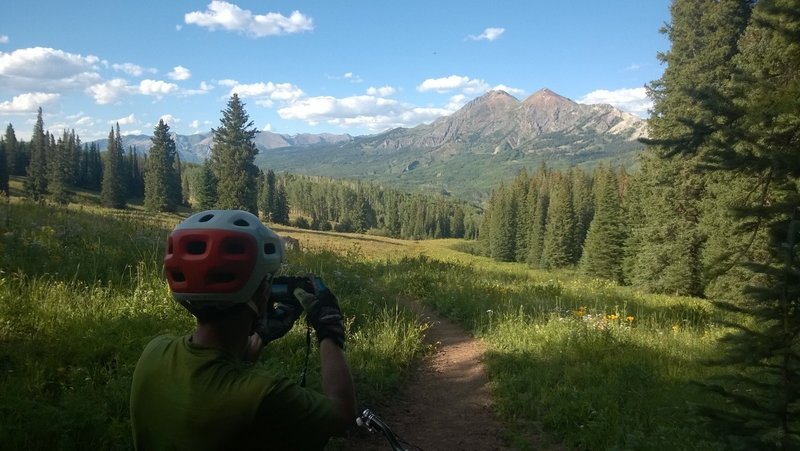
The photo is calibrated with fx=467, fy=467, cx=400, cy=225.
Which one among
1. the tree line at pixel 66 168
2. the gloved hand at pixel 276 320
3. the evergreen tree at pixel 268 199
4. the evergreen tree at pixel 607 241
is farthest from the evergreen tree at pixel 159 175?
the gloved hand at pixel 276 320

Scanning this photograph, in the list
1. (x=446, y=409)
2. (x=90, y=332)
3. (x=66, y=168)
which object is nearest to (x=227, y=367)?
(x=90, y=332)

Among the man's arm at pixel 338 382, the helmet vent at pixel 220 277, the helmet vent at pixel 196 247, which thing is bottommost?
the man's arm at pixel 338 382

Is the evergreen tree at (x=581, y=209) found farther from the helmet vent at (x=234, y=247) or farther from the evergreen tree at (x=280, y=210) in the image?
the helmet vent at (x=234, y=247)

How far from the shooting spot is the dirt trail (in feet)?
19.0

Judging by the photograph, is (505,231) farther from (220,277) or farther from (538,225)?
(220,277)

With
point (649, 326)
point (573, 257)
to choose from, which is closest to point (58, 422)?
point (649, 326)

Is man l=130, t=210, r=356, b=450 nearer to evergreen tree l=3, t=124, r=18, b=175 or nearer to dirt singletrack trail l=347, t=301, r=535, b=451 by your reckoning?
dirt singletrack trail l=347, t=301, r=535, b=451

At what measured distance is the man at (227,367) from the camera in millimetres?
1759

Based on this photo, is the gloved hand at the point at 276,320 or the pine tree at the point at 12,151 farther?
the pine tree at the point at 12,151

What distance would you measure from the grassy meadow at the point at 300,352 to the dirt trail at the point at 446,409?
0.22 meters

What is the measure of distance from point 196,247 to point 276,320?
620mm

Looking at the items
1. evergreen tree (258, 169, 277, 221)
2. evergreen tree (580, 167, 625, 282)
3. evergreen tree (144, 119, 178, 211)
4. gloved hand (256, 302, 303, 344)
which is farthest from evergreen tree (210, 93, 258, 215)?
evergreen tree (258, 169, 277, 221)

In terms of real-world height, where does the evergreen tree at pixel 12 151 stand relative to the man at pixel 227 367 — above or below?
above

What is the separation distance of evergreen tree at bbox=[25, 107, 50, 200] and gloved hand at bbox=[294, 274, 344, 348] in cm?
8986
